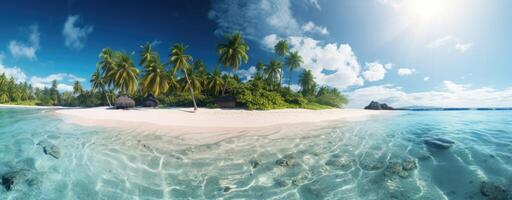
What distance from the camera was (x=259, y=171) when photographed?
18.2 feet

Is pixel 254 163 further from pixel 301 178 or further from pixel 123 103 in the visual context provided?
pixel 123 103

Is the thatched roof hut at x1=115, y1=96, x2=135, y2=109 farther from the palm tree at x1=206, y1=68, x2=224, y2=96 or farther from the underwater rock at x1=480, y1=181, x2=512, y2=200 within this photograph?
the underwater rock at x1=480, y1=181, x2=512, y2=200

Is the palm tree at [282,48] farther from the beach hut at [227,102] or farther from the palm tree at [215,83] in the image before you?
the beach hut at [227,102]

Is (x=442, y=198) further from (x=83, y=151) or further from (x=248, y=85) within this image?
(x=248, y=85)

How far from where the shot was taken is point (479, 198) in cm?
397

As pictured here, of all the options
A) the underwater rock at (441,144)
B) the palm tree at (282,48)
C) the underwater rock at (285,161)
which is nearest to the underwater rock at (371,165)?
the underwater rock at (285,161)

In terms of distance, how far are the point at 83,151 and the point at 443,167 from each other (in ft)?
34.2

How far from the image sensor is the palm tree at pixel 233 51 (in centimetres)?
3678

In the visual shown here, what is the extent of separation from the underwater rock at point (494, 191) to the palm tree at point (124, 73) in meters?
40.3

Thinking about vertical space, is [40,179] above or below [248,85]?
below

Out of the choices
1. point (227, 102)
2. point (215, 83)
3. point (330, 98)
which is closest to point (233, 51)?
point (215, 83)

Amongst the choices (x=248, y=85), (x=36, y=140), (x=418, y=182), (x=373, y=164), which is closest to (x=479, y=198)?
(x=418, y=182)

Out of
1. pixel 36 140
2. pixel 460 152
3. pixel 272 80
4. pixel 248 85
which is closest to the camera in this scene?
pixel 460 152

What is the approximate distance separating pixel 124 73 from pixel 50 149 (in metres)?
31.8
